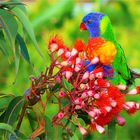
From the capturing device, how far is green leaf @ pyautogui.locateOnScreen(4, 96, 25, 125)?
3.44 ft

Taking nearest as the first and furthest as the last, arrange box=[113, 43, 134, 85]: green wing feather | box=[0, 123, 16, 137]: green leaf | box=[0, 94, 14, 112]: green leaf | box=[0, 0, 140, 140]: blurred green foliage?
box=[0, 123, 16, 137]: green leaf → box=[0, 94, 14, 112]: green leaf → box=[113, 43, 134, 85]: green wing feather → box=[0, 0, 140, 140]: blurred green foliage

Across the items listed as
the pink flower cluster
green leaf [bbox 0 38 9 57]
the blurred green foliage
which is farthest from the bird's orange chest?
the blurred green foliage

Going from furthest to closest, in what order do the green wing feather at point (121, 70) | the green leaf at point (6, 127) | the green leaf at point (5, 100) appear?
the green wing feather at point (121, 70), the green leaf at point (5, 100), the green leaf at point (6, 127)

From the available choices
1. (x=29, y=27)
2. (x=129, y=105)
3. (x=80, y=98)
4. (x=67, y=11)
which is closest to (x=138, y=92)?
(x=129, y=105)

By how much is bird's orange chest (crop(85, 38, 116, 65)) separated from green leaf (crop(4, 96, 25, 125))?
0.53ft

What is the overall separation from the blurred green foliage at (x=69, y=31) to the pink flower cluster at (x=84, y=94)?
174 centimetres

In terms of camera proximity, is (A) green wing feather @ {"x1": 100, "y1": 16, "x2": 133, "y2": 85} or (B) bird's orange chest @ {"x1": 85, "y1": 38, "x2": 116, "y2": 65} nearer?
(B) bird's orange chest @ {"x1": 85, "y1": 38, "x2": 116, "y2": 65}

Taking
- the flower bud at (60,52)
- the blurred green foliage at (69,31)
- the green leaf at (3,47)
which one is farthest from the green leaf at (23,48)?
the blurred green foliage at (69,31)

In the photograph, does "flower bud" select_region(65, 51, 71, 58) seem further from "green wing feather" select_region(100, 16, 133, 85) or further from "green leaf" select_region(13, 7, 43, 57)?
"green wing feather" select_region(100, 16, 133, 85)

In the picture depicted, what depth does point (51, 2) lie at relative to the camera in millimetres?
4215

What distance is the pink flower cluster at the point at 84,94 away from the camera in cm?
99

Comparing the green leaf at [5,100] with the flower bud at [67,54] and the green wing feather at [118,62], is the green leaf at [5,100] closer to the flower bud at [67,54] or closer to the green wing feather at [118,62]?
the flower bud at [67,54]

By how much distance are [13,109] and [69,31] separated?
254 centimetres

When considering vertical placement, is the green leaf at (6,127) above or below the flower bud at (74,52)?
below
